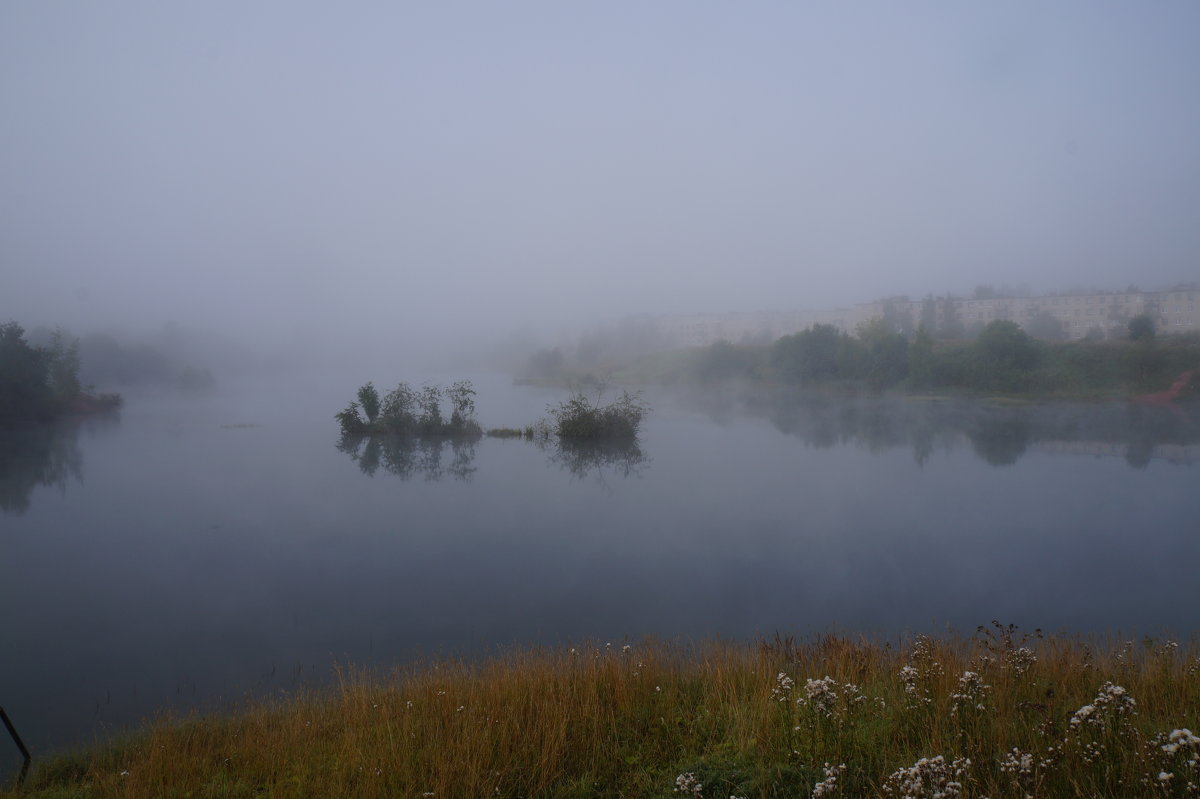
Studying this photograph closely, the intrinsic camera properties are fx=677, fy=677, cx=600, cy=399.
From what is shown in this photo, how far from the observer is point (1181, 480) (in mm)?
13430

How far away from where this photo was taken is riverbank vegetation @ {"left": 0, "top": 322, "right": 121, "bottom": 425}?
23.0m

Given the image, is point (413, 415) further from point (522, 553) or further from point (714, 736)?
point (714, 736)

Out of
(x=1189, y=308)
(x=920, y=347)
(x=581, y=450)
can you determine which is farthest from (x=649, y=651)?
(x=1189, y=308)

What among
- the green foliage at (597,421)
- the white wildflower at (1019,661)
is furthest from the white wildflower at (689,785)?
the green foliage at (597,421)

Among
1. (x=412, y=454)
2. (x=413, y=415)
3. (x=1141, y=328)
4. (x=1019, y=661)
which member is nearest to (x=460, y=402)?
(x=413, y=415)

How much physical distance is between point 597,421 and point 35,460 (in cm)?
1400

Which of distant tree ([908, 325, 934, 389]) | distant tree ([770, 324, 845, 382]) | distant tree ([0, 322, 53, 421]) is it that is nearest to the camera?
distant tree ([0, 322, 53, 421])

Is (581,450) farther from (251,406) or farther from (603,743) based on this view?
(251,406)

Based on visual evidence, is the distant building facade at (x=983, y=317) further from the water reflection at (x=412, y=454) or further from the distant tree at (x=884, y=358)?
the water reflection at (x=412, y=454)

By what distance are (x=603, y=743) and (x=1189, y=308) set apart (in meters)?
36.0

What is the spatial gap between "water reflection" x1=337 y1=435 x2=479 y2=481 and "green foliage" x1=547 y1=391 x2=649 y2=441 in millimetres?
2742

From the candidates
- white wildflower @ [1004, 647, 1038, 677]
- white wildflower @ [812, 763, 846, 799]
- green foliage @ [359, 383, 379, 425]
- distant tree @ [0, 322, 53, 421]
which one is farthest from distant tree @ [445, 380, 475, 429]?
white wildflower @ [812, 763, 846, 799]

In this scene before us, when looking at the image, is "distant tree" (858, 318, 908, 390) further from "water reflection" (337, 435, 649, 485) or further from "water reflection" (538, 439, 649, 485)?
"water reflection" (337, 435, 649, 485)

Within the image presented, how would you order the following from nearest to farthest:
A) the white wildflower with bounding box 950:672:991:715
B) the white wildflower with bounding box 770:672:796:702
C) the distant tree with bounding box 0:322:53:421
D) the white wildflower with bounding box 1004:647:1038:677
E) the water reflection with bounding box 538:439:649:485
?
the white wildflower with bounding box 950:672:991:715, the white wildflower with bounding box 770:672:796:702, the white wildflower with bounding box 1004:647:1038:677, the water reflection with bounding box 538:439:649:485, the distant tree with bounding box 0:322:53:421
